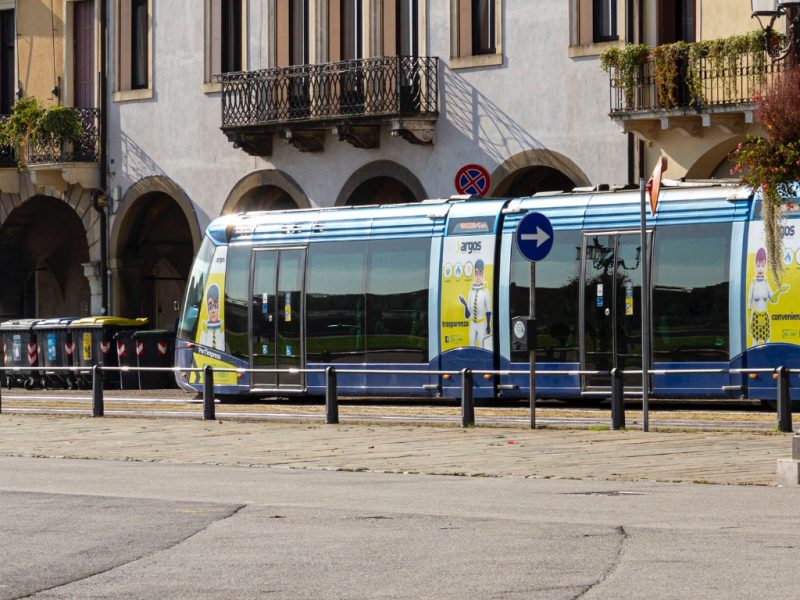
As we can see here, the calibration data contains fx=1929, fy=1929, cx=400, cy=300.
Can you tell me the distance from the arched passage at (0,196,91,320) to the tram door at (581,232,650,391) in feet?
67.3

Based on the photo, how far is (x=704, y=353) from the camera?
81.9ft

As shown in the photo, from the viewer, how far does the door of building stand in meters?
25.6

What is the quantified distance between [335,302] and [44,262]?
59.1 feet

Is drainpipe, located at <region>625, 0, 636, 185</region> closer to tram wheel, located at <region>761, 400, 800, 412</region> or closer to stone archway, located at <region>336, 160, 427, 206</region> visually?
stone archway, located at <region>336, 160, 427, 206</region>

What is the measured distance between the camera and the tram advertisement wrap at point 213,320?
99.9 feet

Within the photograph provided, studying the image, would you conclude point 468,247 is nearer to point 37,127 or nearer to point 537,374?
point 537,374

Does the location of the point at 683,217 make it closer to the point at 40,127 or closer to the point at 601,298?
the point at 601,298

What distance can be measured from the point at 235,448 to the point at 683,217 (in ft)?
26.6

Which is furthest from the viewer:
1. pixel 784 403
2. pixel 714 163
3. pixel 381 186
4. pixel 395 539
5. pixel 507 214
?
pixel 381 186

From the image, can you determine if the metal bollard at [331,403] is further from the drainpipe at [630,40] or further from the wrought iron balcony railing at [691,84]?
the drainpipe at [630,40]

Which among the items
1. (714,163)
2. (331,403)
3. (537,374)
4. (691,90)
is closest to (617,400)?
(537,374)

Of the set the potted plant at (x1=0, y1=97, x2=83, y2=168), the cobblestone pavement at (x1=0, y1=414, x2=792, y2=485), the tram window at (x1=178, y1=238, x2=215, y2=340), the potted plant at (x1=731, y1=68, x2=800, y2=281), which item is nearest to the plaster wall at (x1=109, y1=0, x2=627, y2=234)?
the potted plant at (x1=0, y1=97, x2=83, y2=168)

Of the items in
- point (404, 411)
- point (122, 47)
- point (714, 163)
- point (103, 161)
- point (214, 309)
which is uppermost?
point (122, 47)

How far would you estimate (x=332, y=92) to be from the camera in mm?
36125
